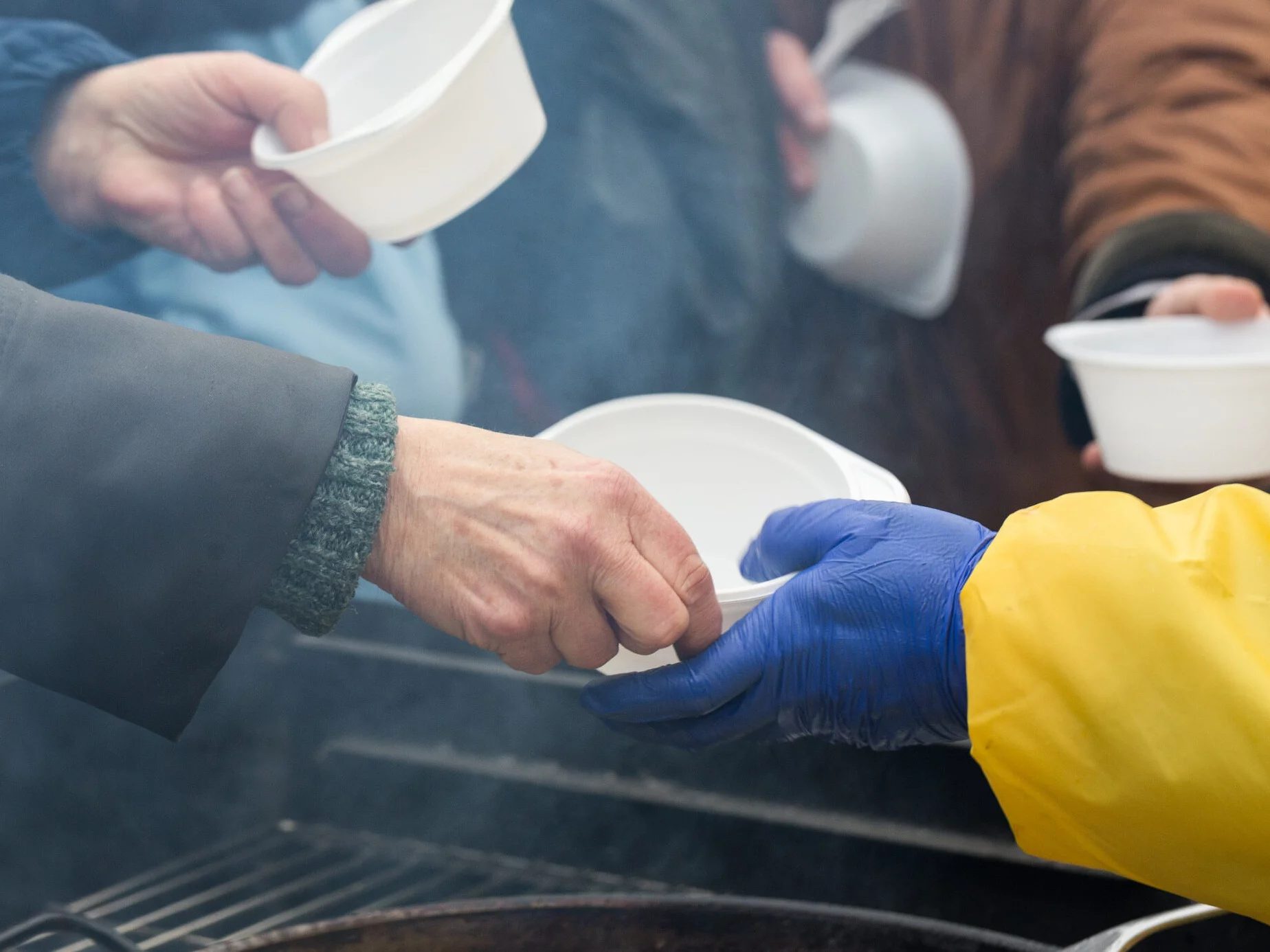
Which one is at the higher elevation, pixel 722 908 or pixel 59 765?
pixel 722 908

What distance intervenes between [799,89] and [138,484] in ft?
4.80

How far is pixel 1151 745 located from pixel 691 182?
1.16 m

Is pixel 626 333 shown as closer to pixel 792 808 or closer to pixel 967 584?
pixel 792 808

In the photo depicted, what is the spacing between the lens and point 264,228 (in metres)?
1.12

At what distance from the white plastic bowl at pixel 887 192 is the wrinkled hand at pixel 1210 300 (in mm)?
471

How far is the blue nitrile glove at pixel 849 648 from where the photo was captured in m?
0.76

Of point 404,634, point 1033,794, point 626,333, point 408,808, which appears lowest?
point 408,808

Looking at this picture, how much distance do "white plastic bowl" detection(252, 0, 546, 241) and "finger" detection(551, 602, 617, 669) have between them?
0.49m

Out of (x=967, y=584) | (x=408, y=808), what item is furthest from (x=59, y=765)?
(x=967, y=584)

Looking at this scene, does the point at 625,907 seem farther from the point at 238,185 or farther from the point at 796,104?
the point at 796,104

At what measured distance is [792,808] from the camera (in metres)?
1.05

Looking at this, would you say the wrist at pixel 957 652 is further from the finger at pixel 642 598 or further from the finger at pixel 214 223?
the finger at pixel 214 223

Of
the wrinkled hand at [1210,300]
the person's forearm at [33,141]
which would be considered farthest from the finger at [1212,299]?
the person's forearm at [33,141]

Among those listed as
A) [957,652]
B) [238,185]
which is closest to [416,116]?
[238,185]
